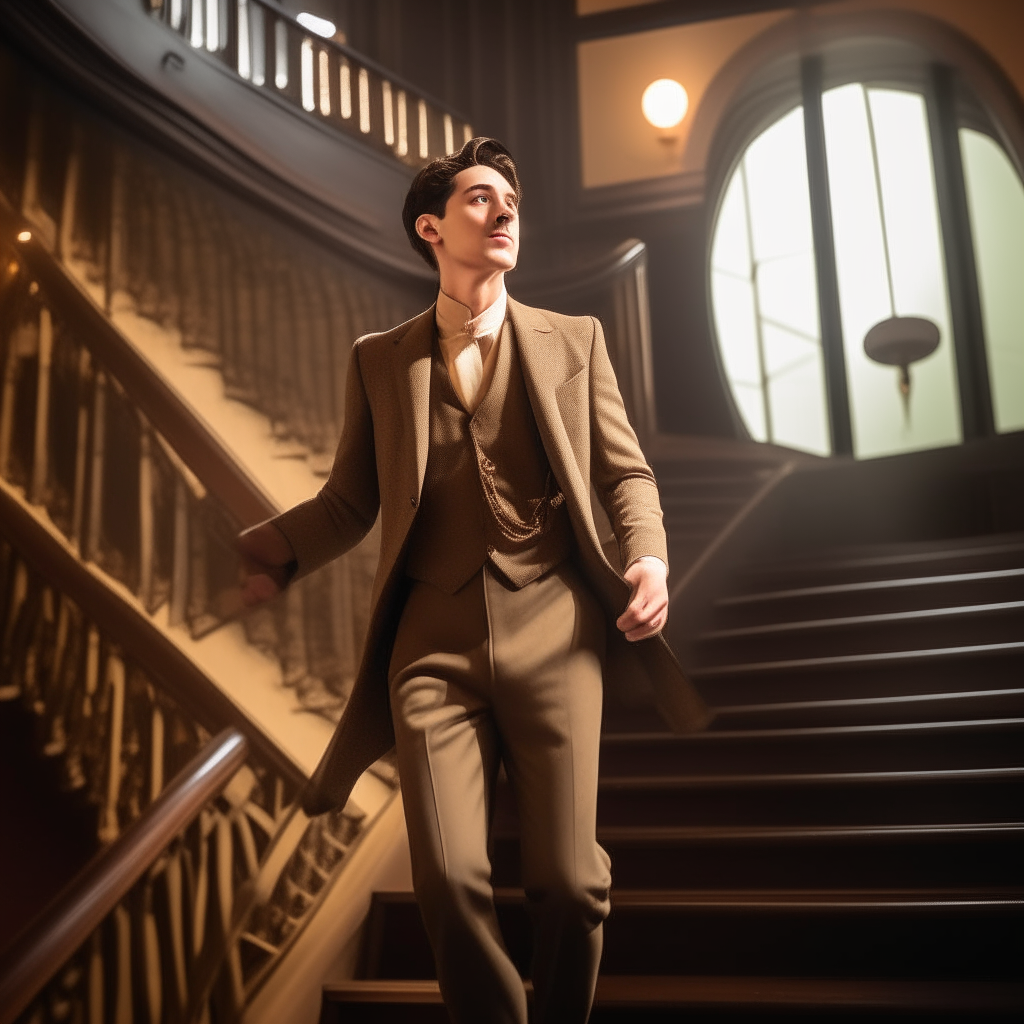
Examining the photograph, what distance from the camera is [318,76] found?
514cm

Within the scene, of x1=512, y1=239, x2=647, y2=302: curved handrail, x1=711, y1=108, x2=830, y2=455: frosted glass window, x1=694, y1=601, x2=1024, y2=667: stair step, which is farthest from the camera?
x1=711, y1=108, x2=830, y2=455: frosted glass window

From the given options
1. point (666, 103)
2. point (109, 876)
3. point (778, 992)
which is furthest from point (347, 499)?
point (666, 103)

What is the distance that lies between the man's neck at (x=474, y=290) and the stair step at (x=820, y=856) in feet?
5.00

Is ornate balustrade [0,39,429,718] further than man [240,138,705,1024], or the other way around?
ornate balustrade [0,39,429,718]

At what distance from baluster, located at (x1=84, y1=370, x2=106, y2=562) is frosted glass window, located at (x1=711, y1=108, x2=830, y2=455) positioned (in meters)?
4.00

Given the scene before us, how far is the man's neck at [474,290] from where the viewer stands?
166 centimetres

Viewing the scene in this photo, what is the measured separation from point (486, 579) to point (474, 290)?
0.45m

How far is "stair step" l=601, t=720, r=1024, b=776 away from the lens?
2.84 metres

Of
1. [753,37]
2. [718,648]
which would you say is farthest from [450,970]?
[753,37]

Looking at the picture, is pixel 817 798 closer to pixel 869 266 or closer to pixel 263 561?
pixel 263 561

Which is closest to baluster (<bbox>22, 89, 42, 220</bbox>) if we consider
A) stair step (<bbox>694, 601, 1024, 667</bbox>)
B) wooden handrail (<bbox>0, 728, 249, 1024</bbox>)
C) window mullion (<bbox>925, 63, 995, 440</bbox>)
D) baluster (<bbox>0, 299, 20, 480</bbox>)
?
baluster (<bbox>0, 299, 20, 480</bbox>)

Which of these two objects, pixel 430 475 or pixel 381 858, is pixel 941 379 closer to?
pixel 381 858

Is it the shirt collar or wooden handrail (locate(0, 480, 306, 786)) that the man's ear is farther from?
wooden handrail (locate(0, 480, 306, 786))

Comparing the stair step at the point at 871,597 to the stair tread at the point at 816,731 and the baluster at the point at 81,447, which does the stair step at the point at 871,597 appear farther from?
the baluster at the point at 81,447
